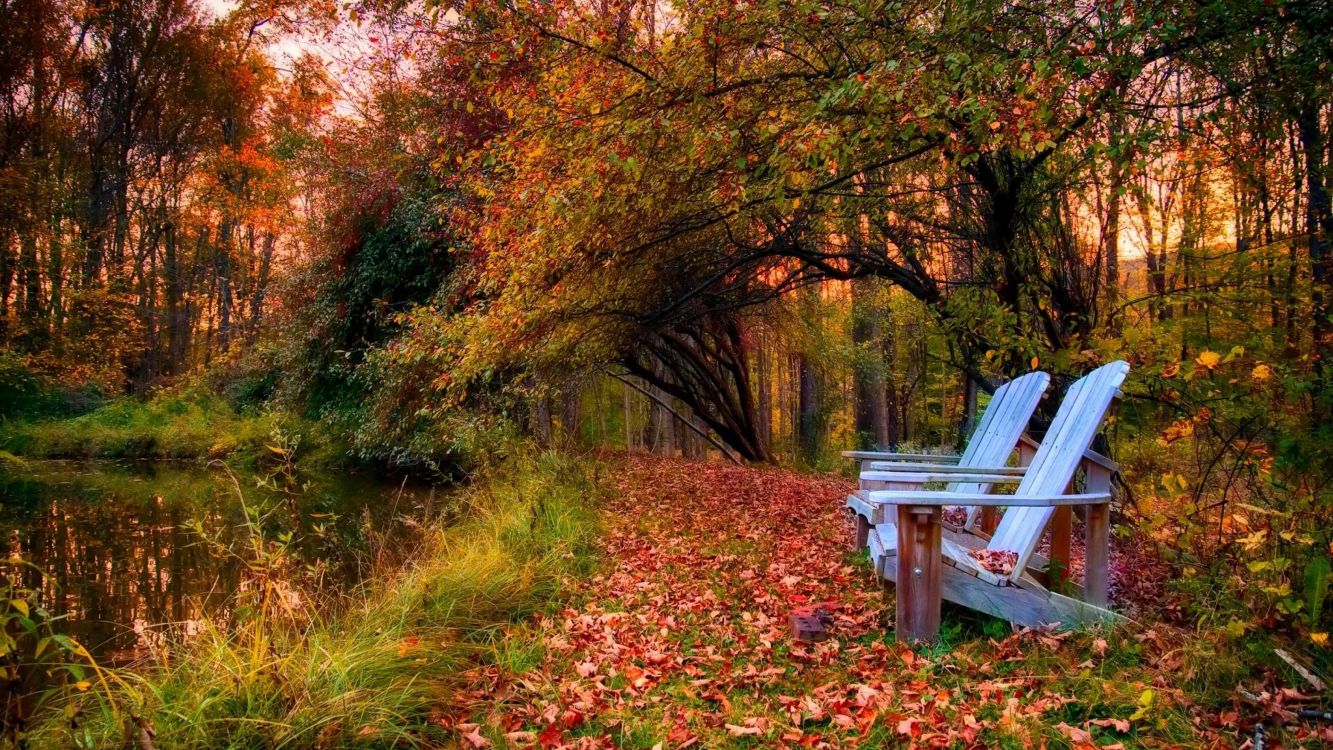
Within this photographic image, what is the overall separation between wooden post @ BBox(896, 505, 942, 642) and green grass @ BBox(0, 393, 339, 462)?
13803mm

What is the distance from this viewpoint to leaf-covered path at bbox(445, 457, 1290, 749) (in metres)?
2.57

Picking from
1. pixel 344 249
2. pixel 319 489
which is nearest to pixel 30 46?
pixel 344 249

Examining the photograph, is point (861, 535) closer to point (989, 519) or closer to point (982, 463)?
point (989, 519)

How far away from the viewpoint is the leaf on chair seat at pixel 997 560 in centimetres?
328

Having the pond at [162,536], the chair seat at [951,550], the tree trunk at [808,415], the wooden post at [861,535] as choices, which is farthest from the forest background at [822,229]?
the wooden post at [861,535]

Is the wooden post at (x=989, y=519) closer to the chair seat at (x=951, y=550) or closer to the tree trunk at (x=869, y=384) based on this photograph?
the chair seat at (x=951, y=550)

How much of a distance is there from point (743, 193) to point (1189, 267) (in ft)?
9.45

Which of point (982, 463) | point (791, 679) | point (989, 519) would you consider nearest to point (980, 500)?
point (791, 679)

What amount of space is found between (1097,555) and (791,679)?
150cm

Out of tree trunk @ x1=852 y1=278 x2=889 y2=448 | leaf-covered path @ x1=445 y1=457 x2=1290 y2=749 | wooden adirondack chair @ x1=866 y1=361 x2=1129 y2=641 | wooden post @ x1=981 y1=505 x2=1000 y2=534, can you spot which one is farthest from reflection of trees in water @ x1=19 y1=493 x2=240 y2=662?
tree trunk @ x1=852 y1=278 x2=889 y2=448

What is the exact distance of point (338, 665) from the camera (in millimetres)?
3004

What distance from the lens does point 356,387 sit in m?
13.4

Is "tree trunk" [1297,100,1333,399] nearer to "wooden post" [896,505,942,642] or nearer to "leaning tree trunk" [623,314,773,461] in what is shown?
"wooden post" [896,505,942,642]

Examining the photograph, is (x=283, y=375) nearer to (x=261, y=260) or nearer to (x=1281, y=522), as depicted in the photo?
(x=261, y=260)
